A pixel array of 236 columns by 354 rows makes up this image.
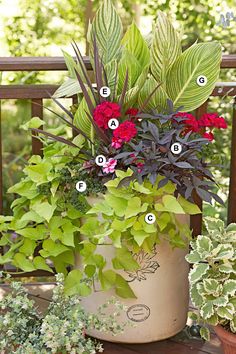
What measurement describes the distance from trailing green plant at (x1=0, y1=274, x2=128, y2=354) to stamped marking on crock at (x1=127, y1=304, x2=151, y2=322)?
119mm

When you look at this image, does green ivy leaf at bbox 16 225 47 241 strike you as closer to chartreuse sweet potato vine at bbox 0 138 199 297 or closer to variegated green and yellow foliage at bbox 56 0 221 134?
chartreuse sweet potato vine at bbox 0 138 199 297

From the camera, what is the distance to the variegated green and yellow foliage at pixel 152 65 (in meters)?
2.53

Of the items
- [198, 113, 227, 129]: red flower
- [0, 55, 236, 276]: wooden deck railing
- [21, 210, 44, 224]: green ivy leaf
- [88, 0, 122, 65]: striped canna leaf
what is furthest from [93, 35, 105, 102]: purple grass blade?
[21, 210, 44, 224]: green ivy leaf

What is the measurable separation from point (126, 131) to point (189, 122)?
8.8 inches

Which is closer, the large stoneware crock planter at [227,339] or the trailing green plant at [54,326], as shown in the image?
the trailing green plant at [54,326]

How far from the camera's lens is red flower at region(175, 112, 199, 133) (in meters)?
2.49

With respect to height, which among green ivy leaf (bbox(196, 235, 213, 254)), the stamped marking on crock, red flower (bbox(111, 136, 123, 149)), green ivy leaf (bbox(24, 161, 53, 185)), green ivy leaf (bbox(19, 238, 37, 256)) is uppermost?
red flower (bbox(111, 136, 123, 149))

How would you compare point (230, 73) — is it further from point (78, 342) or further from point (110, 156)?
point (78, 342)

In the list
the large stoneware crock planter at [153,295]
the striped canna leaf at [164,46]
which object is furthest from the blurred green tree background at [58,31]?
the striped canna leaf at [164,46]

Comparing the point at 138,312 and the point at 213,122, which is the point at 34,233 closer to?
the point at 138,312

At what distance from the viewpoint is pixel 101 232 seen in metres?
2.51

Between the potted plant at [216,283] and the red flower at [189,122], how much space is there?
12.9 inches

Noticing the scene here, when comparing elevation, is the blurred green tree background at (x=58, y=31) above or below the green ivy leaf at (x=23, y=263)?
above

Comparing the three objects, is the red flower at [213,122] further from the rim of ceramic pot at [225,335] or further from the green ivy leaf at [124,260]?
the rim of ceramic pot at [225,335]
